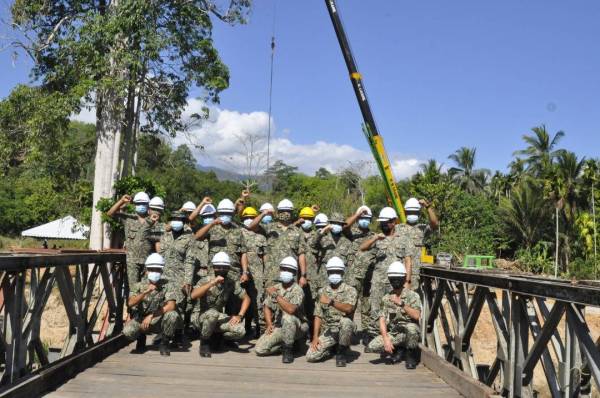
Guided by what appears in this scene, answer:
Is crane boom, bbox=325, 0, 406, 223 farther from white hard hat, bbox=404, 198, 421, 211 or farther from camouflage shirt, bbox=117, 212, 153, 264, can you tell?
camouflage shirt, bbox=117, 212, 153, 264

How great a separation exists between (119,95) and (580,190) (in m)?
31.9

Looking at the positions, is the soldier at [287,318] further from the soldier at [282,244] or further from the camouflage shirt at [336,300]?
the soldier at [282,244]

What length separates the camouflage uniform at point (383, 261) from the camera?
272 inches

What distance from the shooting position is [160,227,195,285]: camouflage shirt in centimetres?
697

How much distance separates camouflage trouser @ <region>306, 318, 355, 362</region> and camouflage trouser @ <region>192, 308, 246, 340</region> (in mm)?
890

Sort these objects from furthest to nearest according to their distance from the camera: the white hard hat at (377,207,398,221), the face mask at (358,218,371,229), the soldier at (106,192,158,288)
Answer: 1. the face mask at (358,218,371,229)
2. the soldier at (106,192,158,288)
3. the white hard hat at (377,207,398,221)

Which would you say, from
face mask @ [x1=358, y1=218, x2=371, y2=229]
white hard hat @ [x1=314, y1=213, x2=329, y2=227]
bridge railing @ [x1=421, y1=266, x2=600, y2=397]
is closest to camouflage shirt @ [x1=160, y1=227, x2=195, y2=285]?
white hard hat @ [x1=314, y1=213, x2=329, y2=227]

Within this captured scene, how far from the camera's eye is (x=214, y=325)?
6.47 m

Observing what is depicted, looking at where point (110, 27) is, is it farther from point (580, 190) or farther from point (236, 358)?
point (580, 190)

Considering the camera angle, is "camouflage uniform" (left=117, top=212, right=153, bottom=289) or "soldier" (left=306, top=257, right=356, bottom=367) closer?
"soldier" (left=306, top=257, right=356, bottom=367)

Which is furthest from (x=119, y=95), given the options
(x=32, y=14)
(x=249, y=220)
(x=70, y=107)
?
(x=249, y=220)

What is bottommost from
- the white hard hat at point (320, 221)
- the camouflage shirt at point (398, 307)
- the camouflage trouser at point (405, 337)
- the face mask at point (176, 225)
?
the camouflage trouser at point (405, 337)

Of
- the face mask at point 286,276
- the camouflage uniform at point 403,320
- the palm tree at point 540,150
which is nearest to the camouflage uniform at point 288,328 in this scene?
the face mask at point 286,276

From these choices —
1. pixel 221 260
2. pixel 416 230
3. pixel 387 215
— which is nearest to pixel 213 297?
pixel 221 260
